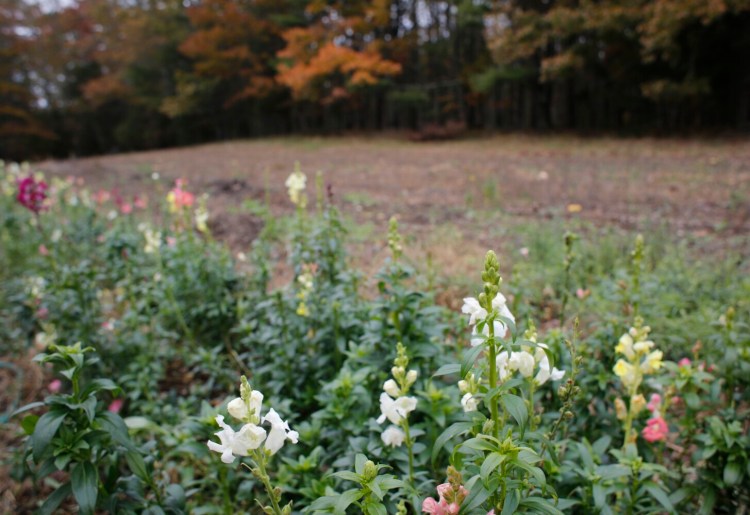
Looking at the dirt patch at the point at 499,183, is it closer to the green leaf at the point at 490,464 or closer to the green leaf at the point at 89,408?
the green leaf at the point at 89,408

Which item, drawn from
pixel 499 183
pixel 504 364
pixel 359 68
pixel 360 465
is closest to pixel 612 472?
pixel 504 364

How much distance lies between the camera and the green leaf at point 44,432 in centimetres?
122

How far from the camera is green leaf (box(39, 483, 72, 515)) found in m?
1.25

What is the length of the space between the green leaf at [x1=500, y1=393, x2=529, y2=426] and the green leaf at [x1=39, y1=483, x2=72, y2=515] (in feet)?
3.76

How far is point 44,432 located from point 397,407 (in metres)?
0.88

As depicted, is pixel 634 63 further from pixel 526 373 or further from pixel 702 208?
pixel 526 373

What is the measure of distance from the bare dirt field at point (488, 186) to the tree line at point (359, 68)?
9.46 ft

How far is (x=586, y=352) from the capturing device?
1.89 m

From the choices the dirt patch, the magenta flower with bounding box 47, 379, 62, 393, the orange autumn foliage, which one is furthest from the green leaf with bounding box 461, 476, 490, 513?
the orange autumn foliage

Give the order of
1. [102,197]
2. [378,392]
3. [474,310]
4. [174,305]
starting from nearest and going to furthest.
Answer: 1. [474,310]
2. [378,392]
3. [174,305]
4. [102,197]

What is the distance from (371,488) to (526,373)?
468 millimetres

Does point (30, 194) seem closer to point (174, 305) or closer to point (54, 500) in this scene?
point (174, 305)

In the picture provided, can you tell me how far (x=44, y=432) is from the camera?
124cm

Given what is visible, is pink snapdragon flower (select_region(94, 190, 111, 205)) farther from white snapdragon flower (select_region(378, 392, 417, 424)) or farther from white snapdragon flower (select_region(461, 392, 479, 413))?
white snapdragon flower (select_region(461, 392, 479, 413))
